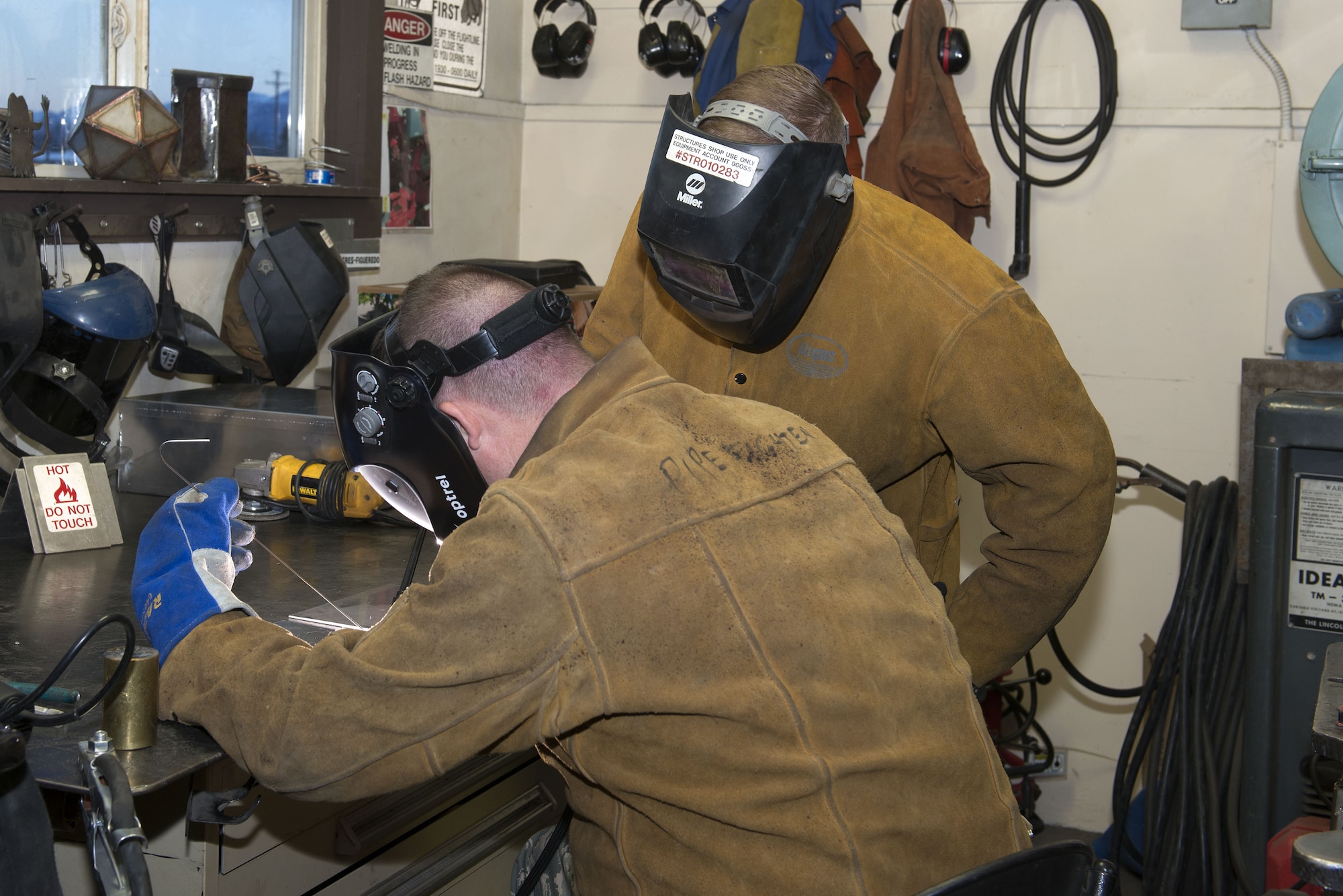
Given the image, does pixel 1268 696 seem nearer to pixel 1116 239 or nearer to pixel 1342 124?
pixel 1342 124

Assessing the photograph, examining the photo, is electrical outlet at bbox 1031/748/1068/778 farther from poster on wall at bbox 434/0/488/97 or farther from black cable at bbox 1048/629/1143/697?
poster on wall at bbox 434/0/488/97

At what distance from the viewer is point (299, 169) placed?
2.95 metres

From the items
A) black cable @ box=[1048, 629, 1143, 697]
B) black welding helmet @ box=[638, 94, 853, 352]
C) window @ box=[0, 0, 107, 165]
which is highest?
window @ box=[0, 0, 107, 165]

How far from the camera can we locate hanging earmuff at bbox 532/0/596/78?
3418 mm

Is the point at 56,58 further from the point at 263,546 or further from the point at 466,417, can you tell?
the point at 466,417

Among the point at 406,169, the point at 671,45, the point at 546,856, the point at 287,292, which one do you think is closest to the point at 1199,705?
the point at 546,856

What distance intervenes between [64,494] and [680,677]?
129 cm

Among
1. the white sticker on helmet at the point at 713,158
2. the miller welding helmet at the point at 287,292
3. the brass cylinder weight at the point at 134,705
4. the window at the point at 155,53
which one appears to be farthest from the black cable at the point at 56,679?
the window at the point at 155,53

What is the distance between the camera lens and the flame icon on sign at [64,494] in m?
1.86

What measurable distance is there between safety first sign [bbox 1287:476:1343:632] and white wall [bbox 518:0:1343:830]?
1184mm

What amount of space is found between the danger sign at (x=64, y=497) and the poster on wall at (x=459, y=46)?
1.72m

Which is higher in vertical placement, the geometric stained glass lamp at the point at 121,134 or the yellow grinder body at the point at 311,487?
the geometric stained glass lamp at the point at 121,134

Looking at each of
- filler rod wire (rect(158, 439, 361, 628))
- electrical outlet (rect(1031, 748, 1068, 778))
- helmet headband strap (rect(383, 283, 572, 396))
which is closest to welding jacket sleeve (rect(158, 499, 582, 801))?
helmet headband strap (rect(383, 283, 572, 396))

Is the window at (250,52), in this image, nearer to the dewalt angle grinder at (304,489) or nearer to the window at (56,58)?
the window at (56,58)
